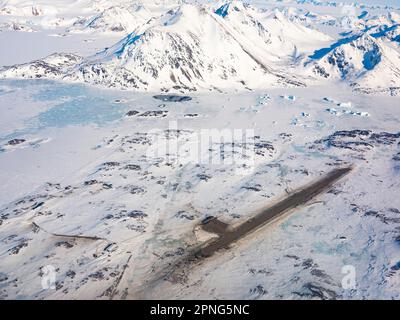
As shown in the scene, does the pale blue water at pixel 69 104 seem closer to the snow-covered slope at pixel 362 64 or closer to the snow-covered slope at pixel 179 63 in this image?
the snow-covered slope at pixel 179 63

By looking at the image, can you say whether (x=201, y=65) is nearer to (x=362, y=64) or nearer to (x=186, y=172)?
(x=362, y=64)

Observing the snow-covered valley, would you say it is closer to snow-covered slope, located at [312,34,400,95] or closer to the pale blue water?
the pale blue water

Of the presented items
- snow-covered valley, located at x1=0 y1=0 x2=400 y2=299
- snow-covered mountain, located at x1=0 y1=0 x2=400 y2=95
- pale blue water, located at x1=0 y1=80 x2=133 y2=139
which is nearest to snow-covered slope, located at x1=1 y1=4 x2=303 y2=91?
snow-covered mountain, located at x1=0 y1=0 x2=400 y2=95

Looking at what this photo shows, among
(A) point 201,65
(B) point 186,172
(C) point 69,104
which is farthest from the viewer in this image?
(A) point 201,65

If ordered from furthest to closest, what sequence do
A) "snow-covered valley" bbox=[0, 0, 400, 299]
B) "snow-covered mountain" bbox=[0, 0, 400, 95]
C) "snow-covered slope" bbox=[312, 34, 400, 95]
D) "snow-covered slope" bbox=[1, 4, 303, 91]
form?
"snow-covered slope" bbox=[312, 34, 400, 95], "snow-covered mountain" bbox=[0, 0, 400, 95], "snow-covered slope" bbox=[1, 4, 303, 91], "snow-covered valley" bbox=[0, 0, 400, 299]

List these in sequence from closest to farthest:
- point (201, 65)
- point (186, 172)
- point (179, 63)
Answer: point (186, 172) < point (179, 63) < point (201, 65)

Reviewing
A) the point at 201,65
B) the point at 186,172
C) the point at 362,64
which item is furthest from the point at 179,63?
the point at 362,64

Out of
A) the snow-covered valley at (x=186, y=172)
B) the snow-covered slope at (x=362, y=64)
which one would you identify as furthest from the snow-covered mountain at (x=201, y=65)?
the snow-covered valley at (x=186, y=172)
